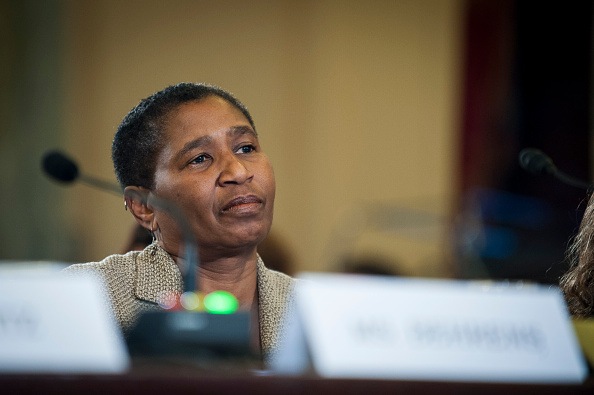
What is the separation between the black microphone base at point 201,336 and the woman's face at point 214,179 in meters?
0.58

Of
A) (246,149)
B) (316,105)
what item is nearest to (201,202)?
(246,149)

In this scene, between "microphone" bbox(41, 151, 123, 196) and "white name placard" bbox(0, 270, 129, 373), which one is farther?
"microphone" bbox(41, 151, 123, 196)

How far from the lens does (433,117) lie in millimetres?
4691

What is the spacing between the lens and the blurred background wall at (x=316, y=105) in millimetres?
4367

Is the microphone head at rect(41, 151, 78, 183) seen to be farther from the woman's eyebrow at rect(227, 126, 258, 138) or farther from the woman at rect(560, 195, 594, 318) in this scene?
the woman at rect(560, 195, 594, 318)

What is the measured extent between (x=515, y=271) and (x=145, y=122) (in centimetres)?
243

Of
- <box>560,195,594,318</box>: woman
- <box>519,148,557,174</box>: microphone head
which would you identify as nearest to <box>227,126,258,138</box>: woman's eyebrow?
<box>519,148,557,174</box>: microphone head

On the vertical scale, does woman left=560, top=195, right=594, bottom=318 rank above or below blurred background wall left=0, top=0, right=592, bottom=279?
below

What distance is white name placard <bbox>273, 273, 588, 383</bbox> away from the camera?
2.77 ft

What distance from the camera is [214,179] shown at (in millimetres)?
1610

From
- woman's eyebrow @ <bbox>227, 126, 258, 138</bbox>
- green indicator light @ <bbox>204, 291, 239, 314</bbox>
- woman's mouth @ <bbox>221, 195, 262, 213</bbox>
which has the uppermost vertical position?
woman's eyebrow @ <bbox>227, 126, 258, 138</bbox>

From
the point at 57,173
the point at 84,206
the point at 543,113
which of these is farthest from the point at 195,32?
the point at 57,173

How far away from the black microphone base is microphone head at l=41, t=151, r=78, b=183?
0.58 m

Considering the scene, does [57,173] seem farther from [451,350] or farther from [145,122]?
[451,350]
